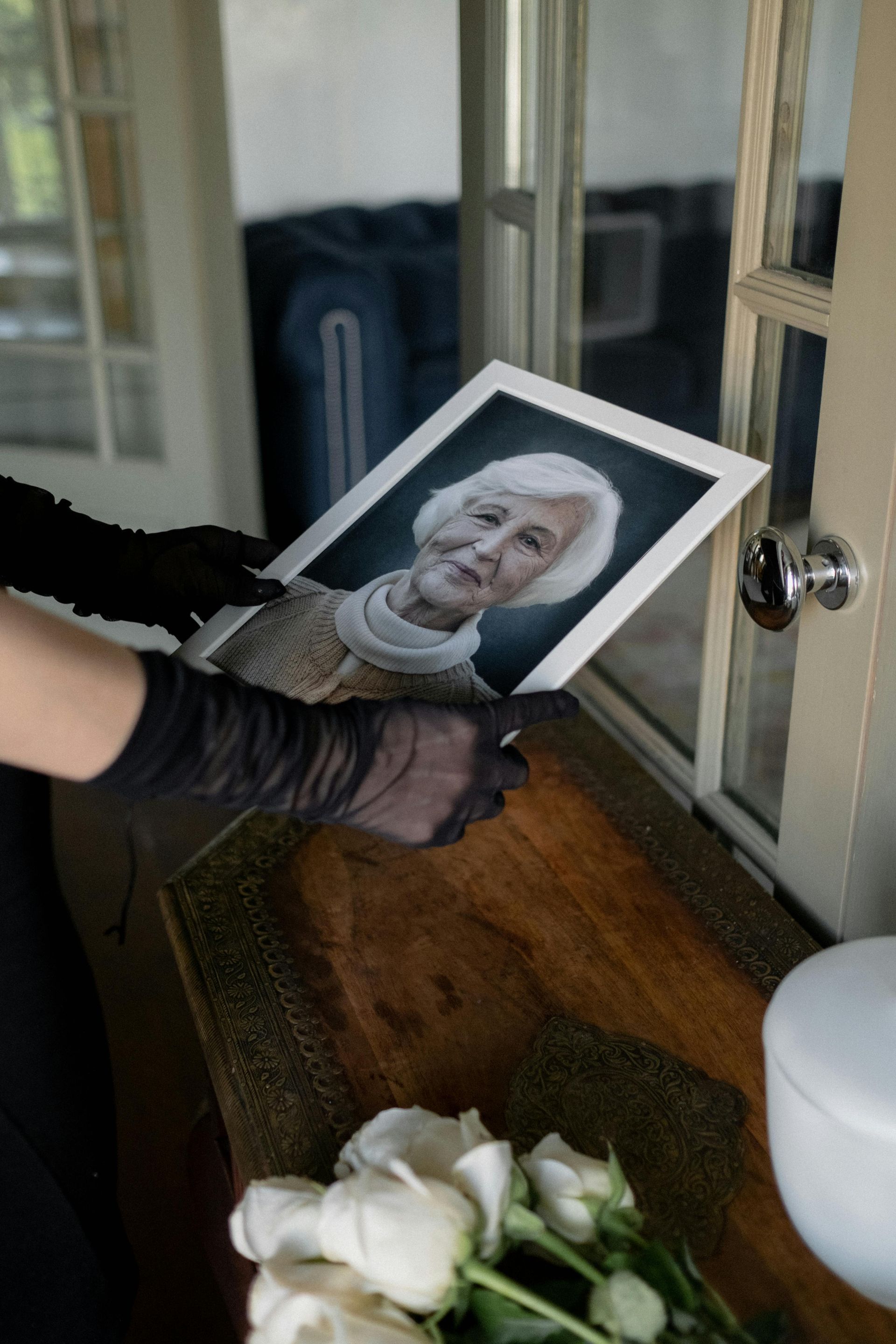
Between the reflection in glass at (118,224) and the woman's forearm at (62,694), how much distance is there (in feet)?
8.06

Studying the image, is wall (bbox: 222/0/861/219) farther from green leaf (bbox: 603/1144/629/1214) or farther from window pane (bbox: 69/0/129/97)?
green leaf (bbox: 603/1144/629/1214)

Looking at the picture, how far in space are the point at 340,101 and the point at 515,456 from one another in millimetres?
4449

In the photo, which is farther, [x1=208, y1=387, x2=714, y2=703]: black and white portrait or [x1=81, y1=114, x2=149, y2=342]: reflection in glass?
[x1=81, y1=114, x2=149, y2=342]: reflection in glass

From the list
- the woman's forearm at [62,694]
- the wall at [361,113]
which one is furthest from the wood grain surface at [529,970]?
the wall at [361,113]

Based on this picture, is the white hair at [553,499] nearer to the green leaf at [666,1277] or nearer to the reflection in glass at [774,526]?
the reflection in glass at [774,526]

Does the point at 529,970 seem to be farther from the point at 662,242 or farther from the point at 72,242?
the point at 662,242

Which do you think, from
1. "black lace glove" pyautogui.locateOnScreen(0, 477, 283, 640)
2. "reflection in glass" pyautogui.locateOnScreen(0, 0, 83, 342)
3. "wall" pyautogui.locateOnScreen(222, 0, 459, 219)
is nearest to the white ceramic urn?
"black lace glove" pyautogui.locateOnScreen(0, 477, 283, 640)

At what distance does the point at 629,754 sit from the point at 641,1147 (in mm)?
556

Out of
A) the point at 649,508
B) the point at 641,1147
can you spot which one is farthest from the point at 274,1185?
the point at 649,508

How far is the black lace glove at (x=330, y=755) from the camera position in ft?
2.52

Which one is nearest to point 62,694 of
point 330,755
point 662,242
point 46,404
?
point 330,755

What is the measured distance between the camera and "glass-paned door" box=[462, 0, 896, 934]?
0.86m

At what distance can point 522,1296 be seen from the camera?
0.60 m

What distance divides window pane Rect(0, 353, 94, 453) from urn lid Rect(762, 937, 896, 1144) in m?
2.79
